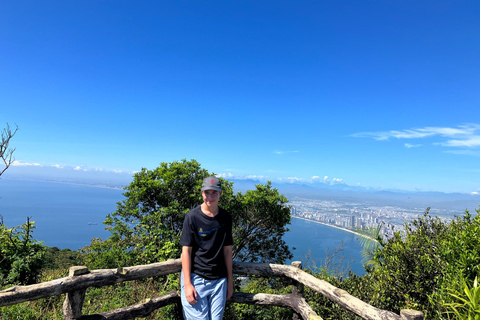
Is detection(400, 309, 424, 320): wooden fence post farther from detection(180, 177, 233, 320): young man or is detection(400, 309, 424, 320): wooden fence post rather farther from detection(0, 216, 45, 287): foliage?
detection(0, 216, 45, 287): foliage

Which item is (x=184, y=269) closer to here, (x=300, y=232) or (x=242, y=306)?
(x=242, y=306)

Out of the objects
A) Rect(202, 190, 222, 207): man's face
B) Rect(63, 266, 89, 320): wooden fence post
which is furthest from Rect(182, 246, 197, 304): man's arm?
Rect(63, 266, 89, 320): wooden fence post

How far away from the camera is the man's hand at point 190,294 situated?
2.63 meters

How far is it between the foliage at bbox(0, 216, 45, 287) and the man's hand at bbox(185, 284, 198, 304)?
463cm

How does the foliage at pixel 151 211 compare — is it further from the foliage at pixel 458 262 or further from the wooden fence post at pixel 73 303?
the foliage at pixel 458 262

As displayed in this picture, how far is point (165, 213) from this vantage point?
Result: 20.2 ft

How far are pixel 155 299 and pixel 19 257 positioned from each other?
164 inches

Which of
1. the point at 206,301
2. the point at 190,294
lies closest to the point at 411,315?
the point at 206,301

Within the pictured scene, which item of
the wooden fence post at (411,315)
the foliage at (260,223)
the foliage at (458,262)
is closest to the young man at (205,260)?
the wooden fence post at (411,315)

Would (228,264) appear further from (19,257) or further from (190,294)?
(19,257)

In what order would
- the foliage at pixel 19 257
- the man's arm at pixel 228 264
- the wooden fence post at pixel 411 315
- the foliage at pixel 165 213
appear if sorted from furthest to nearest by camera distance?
the foliage at pixel 165 213, the foliage at pixel 19 257, the man's arm at pixel 228 264, the wooden fence post at pixel 411 315

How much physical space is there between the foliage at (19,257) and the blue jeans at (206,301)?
464 cm

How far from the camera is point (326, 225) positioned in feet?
266

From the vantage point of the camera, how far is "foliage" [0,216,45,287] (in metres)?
5.18
